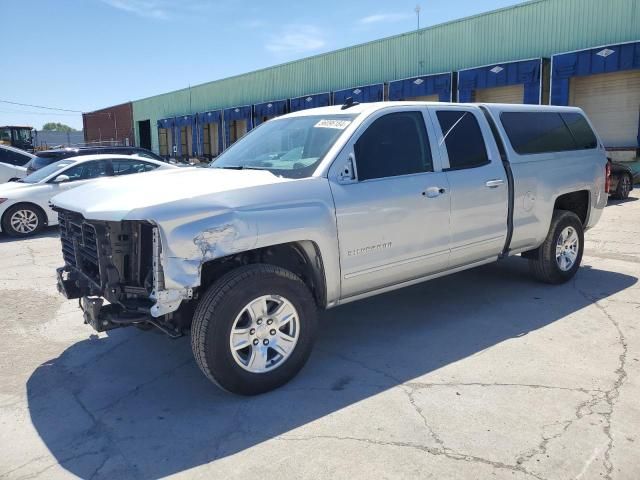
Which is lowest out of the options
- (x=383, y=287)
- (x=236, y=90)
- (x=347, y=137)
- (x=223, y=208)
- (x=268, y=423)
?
(x=268, y=423)

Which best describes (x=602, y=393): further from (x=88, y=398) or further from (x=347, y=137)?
(x=88, y=398)

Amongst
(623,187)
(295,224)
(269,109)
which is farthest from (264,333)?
(269,109)

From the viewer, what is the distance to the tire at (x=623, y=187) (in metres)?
13.4

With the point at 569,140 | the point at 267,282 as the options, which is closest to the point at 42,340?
the point at 267,282

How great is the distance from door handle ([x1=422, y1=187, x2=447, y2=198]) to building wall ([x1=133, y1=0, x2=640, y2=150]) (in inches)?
665

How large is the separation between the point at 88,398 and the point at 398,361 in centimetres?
227

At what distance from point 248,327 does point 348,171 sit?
1374 mm

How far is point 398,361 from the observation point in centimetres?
423

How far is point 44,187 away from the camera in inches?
420

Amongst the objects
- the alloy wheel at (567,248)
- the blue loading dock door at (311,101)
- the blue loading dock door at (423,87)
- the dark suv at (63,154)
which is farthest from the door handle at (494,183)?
the blue loading dock door at (311,101)

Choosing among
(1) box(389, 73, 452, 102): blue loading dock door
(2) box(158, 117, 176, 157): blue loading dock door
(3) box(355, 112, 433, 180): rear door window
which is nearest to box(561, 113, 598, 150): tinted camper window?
(3) box(355, 112, 433, 180): rear door window

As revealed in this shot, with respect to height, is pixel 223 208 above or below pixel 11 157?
below

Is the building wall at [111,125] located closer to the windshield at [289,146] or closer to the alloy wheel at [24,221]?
the alloy wheel at [24,221]

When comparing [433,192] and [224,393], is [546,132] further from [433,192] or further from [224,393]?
[224,393]
